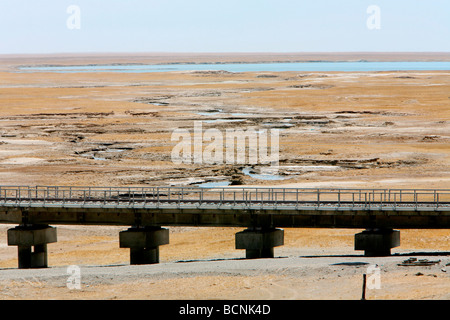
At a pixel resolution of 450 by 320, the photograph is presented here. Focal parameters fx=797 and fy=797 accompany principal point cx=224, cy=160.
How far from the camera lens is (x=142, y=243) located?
129ft

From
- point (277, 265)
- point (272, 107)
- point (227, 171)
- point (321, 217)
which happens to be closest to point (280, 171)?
point (227, 171)

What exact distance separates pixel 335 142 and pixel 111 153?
2084 centimetres

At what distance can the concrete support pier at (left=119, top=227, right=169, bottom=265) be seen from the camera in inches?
1542

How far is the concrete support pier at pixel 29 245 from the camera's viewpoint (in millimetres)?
39656

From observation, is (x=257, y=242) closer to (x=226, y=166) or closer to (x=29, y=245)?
(x=29, y=245)

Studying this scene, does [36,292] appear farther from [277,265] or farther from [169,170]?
[169,170]

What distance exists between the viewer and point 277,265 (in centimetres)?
3509

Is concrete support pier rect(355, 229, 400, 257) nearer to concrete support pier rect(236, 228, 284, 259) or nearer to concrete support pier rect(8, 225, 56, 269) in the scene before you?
concrete support pier rect(236, 228, 284, 259)
